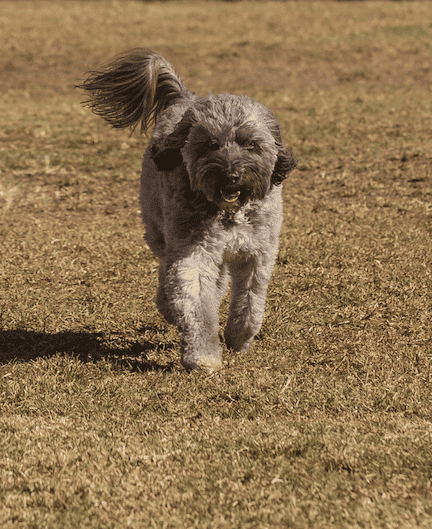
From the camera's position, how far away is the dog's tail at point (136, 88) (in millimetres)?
6418

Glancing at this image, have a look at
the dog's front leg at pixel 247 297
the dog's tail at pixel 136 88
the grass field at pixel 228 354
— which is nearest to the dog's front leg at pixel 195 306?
the grass field at pixel 228 354

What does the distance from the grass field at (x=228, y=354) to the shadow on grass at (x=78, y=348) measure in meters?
0.02

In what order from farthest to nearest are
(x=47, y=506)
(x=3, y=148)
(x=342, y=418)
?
(x=3, y=148) < (x=342, y=418) < (x=47, y=506)

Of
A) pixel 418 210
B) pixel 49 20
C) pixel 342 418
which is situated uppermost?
pixel 342 418

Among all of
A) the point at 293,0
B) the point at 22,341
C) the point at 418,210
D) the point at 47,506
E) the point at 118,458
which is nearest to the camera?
the point at 47,506

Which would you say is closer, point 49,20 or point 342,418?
point 342,418

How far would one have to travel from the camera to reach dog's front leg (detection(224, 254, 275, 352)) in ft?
19.3

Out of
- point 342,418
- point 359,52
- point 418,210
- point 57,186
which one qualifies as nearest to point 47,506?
point 342,418

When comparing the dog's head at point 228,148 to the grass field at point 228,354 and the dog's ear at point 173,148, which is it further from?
the grass field at point 228,354

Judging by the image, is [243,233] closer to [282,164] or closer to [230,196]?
[230,196]

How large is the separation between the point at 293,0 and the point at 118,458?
28.7 metres

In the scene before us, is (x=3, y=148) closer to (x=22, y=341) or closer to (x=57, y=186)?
(x=57, y=186)

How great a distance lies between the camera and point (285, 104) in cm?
Answer: 1647

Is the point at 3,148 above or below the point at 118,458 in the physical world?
below
